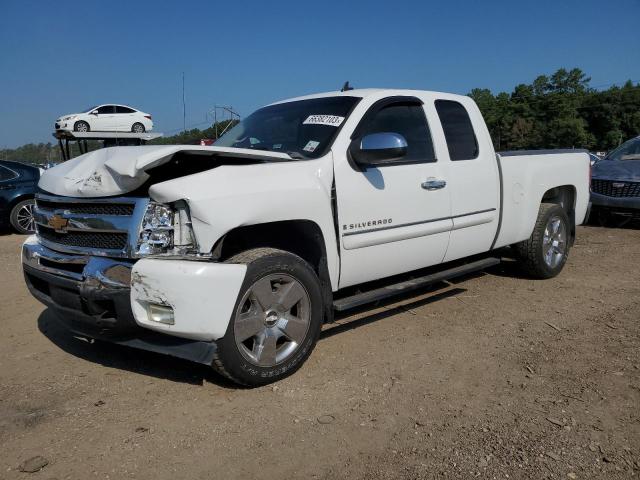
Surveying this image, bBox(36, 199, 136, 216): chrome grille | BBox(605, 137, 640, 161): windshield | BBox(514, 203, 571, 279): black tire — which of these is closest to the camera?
BBox(36, 199, 136, 216): chrome grille

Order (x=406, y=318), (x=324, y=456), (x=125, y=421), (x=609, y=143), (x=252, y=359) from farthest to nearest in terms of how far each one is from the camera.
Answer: (x=609, y=143) < (x=406, y=318) < (x=252, y=359) < (x=125, y=421) < (x=324, y=456)

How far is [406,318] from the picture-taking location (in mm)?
4535

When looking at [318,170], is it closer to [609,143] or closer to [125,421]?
[125,421]

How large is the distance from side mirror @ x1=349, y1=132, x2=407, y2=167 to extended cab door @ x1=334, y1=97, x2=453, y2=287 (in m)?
0.07

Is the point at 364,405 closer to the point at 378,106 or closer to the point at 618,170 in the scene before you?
the point at 378,106

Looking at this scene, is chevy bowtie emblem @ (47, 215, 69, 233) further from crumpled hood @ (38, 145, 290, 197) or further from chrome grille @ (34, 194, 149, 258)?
crumpled hood @ (38, 145, 290, 197)

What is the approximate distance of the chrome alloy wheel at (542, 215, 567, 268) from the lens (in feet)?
18.7

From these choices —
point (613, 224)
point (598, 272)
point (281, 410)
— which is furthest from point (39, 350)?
point (613, 224)

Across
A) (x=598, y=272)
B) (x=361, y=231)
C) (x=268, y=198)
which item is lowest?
(x=598, y=272)

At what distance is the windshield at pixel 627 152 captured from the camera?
401 inches

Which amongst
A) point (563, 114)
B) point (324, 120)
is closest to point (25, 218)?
point (324, 120)

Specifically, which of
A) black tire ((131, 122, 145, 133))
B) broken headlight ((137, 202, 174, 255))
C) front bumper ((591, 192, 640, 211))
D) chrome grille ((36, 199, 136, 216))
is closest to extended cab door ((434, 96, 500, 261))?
broken headlight ((137, 202, 174, 255))

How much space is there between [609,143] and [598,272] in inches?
3294

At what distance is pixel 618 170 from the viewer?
379 inches
